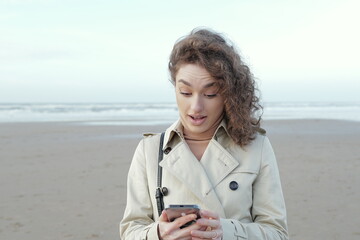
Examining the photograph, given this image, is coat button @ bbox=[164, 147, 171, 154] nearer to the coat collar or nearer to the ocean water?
the coat collar

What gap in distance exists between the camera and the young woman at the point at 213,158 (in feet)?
7.56

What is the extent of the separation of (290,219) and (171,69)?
4.66 m

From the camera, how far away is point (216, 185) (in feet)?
7.72

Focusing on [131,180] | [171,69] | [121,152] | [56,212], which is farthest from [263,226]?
[121,152]

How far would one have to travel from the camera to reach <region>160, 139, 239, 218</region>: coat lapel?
2301 millimetres

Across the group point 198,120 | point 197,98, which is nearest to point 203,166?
point 198,120

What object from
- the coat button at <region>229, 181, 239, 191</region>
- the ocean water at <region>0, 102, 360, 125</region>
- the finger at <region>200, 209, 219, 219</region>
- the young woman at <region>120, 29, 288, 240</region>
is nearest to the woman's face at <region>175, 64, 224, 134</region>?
the young woman at <region>120, 29, 288, 240</region>

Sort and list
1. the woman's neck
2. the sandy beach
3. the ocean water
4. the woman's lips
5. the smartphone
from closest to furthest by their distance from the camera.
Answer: the smartphone
the woman's lips
the woman's neck
the sandy beach
the ocean water

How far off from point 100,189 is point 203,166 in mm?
6141

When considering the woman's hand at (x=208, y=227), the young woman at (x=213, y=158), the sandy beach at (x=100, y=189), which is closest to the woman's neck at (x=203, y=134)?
the young woman at (x=213, y=158)

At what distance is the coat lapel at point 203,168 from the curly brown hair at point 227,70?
14cm

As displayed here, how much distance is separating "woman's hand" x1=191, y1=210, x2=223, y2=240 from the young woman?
199 mm

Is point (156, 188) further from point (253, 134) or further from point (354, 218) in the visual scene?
point (354, 218)

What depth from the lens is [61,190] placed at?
26.7ft
